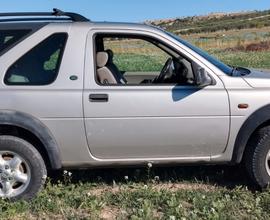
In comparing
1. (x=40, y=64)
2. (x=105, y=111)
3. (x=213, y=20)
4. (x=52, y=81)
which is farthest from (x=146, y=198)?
(x=213, y=20)

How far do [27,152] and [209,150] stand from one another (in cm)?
175

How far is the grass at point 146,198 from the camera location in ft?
17.3

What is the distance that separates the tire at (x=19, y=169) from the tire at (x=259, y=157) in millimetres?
2006

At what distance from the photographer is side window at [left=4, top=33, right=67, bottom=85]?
558 cm

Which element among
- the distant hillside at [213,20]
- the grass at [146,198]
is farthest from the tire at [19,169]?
the distant hillside at [213,20]

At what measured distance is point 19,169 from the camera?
556 cm

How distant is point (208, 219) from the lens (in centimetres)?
505

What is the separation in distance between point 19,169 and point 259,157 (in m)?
2.31

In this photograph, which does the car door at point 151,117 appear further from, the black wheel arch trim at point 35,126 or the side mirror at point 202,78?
the black wheel arch trim at point 35,126

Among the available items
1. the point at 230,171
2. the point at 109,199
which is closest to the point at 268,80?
the point at 230,171

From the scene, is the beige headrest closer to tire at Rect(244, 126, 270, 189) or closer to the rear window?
the rear window

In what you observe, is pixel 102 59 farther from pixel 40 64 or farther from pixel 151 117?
pixel 151 117

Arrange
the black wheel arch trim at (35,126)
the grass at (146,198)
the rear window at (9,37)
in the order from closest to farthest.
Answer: the grass at (146,198) → the black wheel arch trim at (35,126) → the rear window at (9,37)

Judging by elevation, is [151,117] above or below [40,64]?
below
